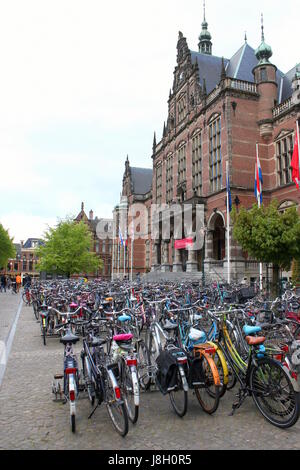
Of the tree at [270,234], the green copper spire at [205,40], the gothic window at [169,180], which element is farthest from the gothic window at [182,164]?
the tree at [270,234]

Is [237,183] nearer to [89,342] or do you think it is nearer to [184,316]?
[184,316]

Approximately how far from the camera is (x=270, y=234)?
40.3 ft

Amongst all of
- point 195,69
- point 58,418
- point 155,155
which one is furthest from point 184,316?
point 155,155

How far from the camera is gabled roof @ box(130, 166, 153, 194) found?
56.1 meters

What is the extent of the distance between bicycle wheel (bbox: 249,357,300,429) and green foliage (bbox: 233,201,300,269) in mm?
8491

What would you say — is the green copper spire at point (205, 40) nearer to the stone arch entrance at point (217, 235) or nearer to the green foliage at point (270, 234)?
the stone arch entrance at point (217, 235)

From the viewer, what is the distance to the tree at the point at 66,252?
34.7 meters

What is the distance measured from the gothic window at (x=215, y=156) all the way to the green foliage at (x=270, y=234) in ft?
41.9

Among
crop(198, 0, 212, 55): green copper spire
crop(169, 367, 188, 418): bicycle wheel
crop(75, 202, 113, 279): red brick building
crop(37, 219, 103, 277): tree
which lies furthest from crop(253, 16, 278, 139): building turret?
crop(75, 202, 113, 279): red brick building

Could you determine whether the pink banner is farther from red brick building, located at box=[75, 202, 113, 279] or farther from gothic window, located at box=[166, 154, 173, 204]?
red brick building, located at box=[75, 202, 113, 279]

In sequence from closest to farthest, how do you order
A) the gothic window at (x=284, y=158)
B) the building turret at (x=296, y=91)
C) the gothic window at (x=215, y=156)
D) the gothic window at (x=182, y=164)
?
the building turret at (x=296, y=91) → the gothic window at (x=284, y=158) → the gothic window at (x=215, y=156) → the gothic window at (x=182, y=164)

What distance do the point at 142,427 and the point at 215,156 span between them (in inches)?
953
